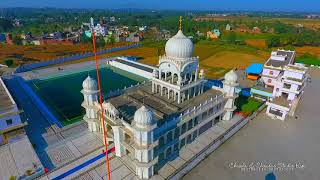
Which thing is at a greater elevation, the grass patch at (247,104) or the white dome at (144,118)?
the white dome at (144,118)

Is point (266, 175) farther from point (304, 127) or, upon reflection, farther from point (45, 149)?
point (45, 149)

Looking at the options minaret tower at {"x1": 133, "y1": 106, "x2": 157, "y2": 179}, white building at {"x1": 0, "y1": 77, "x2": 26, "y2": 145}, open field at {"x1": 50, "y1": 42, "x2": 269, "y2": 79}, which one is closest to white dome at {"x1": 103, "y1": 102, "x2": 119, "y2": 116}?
minaret tower at {"x1": 133, "y1": 106, "x2": 157, "y2": 179}

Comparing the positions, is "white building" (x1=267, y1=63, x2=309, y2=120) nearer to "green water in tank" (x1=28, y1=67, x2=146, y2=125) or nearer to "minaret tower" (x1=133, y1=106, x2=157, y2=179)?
"minaret tower" (x1=133, y1=106, x2=157, y2=179)

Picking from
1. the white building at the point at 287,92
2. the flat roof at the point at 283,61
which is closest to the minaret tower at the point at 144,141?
the white building at the point at 287,92

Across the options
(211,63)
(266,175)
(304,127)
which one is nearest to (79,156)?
(266,175)

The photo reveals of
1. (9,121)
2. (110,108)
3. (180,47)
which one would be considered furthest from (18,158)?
(180,47)

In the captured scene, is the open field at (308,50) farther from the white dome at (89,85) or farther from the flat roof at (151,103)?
the white dome at (89,85)

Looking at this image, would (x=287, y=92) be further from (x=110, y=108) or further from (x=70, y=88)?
(x=70, y=88)

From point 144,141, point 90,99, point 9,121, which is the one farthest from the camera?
point 90,99
